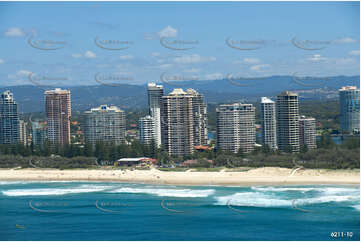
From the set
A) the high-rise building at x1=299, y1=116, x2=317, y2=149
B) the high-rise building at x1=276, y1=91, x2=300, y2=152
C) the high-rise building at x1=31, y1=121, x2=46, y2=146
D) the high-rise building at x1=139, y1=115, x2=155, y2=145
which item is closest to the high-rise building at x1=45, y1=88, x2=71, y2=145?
the high-rise building at x1=31, y1=121, x2=46, y2=146

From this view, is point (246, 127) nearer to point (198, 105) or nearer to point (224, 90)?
point (198, 105)

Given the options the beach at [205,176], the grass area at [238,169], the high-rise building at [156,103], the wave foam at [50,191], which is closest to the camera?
the wave foam at [50,191]

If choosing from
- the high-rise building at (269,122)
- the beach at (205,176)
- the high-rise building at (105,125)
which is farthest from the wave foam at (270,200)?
the high-rise building at (105,125)

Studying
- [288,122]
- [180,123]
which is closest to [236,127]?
[288,122]

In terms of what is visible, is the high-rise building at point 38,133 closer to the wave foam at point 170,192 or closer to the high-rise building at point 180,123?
the high-rise building at point 180,123

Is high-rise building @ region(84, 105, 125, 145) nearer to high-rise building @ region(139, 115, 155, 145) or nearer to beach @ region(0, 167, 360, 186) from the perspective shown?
high-rise building @ region(139, 115, 155, 145)

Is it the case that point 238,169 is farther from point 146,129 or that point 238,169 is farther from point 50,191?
point 146,129

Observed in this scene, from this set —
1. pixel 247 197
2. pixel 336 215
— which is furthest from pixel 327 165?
pixel 336 215
